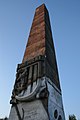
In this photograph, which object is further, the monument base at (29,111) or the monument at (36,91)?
the monument at (36,91)

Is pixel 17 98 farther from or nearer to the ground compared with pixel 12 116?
farther from the ground

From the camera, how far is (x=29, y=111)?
22.7ft

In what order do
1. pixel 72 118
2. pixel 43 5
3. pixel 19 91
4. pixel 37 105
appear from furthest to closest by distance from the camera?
pixel 72 118, pixel 43 5, pixel 19 91, pixel 37 105

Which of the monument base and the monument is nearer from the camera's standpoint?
the monument base

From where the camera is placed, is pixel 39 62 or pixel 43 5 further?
pixel 43 5

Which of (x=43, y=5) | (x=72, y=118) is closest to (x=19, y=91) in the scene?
(x=43, y=5)

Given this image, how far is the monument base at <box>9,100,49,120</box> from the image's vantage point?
646 centimetres

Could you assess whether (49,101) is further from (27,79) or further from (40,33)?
(40,33)

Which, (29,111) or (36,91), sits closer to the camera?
(29,111)

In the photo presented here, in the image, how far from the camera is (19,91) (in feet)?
26.0

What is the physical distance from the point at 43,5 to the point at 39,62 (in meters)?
7.02

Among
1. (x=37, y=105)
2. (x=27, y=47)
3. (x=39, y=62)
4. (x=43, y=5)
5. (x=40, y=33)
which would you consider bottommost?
(x=37, y=105)

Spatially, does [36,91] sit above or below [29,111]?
above

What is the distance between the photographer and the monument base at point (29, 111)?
6455mm
